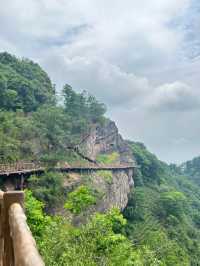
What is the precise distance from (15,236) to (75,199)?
19877mm

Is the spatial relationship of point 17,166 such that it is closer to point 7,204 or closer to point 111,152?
point 7,204

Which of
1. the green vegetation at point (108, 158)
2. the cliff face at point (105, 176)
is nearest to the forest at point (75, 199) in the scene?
the cliff face at point (105, 176)

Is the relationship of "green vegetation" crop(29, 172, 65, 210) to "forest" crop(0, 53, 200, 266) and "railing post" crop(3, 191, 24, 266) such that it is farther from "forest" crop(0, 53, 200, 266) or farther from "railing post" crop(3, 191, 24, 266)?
"railing post" crop(3, 191, 24, 266)

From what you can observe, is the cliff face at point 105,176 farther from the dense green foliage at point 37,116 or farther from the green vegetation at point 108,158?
the dense green foliage at point 37,116

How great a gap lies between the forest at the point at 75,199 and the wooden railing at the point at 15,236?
8102mm

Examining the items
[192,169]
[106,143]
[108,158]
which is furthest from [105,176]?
[192,169]

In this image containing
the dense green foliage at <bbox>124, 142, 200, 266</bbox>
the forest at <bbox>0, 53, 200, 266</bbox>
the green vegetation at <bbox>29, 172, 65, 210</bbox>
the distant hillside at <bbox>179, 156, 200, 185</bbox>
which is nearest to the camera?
the forest at <bbox>0, 53, 200, 266</bbox>

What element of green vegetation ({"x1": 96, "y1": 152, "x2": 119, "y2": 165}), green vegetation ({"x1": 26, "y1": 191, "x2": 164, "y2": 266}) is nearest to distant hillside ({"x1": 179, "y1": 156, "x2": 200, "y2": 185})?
green vegetation ({"x1": 96, "y1": 152, "x2": 119, "y2": 165})

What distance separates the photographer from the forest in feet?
45.3

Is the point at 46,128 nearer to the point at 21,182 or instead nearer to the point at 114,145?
the point at 21,182

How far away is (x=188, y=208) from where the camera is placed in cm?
5428

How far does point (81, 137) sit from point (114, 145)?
1434 centimetres

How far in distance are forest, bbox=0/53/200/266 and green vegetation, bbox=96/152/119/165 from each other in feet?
14.6

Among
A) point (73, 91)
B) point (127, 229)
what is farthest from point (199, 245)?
point (73, 91)
